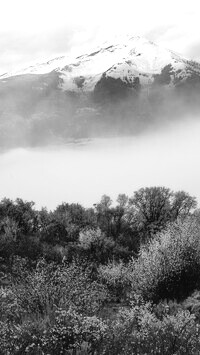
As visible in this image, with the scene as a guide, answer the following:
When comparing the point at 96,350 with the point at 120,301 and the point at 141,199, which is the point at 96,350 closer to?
the point at 120,301

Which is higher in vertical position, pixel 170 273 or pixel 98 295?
pixel 98 295

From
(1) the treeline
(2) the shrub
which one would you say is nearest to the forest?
(2) the shrub

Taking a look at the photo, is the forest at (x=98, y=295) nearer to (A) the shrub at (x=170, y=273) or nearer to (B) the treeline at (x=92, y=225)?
(A) the shrub at (x=170, y=273)

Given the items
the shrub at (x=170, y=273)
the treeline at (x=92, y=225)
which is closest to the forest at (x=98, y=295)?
the shrub at (x=170, y=273)

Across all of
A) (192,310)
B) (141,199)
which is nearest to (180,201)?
(141,199)

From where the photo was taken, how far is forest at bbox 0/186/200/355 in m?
26.2

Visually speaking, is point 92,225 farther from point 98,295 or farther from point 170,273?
point 98,295

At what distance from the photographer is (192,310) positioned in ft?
123

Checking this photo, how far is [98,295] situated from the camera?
134ft

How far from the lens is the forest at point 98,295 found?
26172 mm

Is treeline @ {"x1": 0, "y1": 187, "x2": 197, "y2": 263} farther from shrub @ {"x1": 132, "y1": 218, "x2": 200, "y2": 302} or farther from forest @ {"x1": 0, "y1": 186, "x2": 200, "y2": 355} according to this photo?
shrub @ {"x1": 132, "y1": 218, "x2": 200, "y2": 302}

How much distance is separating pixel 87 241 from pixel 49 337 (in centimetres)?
7130

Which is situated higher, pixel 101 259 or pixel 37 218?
pixel 37 218

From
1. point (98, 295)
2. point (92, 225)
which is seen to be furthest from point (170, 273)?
point (92, 225)
